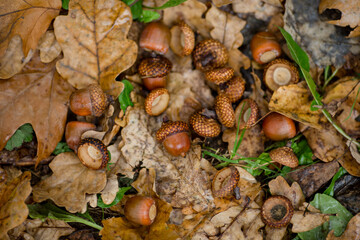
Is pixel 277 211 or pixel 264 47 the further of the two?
pixel 264 47

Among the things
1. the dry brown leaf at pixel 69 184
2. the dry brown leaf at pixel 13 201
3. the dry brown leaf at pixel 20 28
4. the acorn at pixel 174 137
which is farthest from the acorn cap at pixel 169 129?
the dry brown leaf at pixel 20 28

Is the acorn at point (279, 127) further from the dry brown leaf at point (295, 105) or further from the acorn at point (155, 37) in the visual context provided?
the acorn at point (155, 37)

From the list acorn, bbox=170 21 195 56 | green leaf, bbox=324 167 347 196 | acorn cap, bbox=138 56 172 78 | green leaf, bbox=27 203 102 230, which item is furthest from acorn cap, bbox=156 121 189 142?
green leaf, bbox=324 167 347 196

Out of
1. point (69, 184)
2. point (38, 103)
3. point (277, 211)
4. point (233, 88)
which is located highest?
point (38, 103)

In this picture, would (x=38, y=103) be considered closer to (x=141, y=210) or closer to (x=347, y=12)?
(x=141, y=210)

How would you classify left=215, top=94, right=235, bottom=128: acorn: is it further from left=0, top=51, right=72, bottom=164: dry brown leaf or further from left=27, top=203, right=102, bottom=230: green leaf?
left=27, top=203, right=102, bottom=230: green leaf

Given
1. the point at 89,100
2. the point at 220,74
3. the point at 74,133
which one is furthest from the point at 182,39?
the point at 74,133
